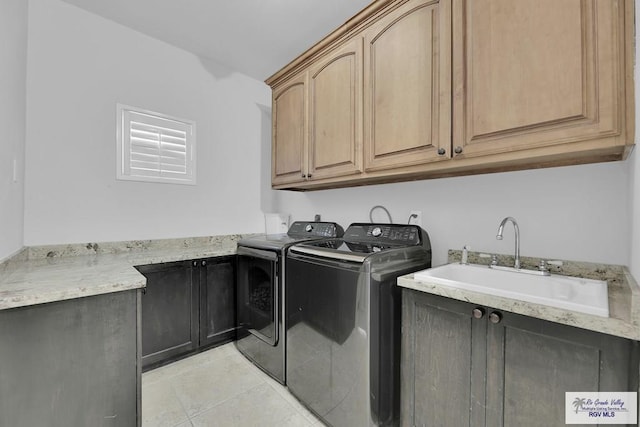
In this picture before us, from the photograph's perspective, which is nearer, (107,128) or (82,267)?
(82,267)

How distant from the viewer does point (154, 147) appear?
2350 mm

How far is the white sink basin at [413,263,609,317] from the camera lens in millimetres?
885

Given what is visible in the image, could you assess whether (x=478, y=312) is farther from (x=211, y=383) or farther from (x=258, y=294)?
(x=211, y=383)

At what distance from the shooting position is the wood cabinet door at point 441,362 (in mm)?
1048

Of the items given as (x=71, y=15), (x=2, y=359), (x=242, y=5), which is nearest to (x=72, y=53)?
(x=71, y=15)

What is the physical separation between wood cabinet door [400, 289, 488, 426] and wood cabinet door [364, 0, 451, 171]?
2.45 feet

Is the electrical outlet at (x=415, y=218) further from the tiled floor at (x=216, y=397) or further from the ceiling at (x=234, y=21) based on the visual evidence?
the ceiling at (x=234, y=21)

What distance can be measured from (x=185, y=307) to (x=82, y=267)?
799mm

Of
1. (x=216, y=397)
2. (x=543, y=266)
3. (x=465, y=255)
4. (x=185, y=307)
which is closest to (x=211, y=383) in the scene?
(x=216, y=397)

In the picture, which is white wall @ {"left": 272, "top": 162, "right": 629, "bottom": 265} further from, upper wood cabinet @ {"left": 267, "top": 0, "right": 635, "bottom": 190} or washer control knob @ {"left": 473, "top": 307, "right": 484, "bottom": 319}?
washer control knob @ {"left": 473, "top": 307, "right": 484, "bottom": 319}

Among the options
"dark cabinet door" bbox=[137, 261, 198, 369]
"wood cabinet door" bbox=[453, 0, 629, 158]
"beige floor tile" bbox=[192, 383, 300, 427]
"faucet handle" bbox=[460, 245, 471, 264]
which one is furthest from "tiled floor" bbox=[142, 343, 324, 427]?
"wood cabinet door" bbox=[453, 0, 629, 158]

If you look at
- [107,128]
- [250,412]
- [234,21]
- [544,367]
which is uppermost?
[234,21]

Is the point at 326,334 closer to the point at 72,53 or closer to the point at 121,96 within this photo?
the point at 121,96

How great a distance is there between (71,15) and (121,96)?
0.59 m
